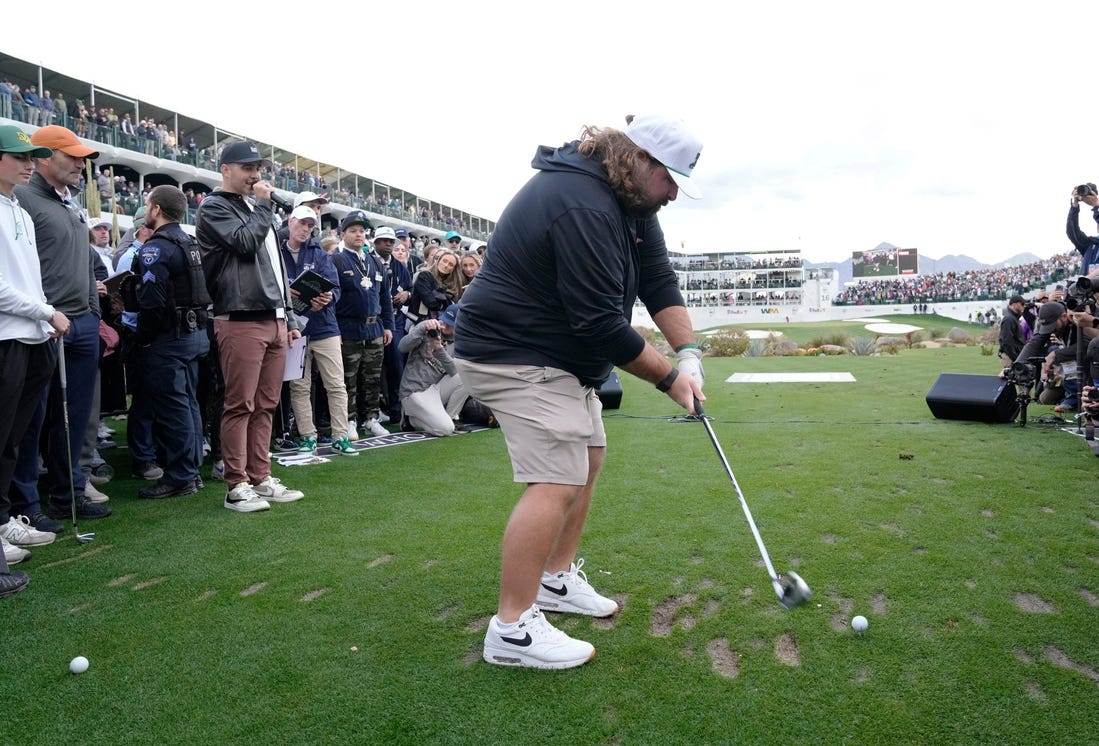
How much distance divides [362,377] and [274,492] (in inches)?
120

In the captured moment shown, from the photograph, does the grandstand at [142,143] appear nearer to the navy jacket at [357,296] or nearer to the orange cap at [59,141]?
the navy jacket at [357,296]

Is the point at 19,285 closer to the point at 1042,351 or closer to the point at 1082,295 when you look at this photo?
the point at 1082,295

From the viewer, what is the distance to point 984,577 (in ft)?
10.2

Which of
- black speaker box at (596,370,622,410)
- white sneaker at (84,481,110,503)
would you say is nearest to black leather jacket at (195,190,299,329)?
white sneaker at (84,481,110,503)

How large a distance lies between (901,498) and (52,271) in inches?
218

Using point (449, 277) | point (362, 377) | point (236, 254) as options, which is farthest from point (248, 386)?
point (449, 277)

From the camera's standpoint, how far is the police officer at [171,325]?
4902 millimetres

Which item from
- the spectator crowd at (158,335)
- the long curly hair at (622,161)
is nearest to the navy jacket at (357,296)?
the spectator crowd at (158,335)

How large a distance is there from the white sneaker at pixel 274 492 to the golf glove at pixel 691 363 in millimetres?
3248

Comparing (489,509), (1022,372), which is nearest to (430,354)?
(489,509)

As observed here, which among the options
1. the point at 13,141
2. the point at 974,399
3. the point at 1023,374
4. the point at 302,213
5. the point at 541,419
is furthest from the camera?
the point at 974,399

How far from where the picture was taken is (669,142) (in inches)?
93.0

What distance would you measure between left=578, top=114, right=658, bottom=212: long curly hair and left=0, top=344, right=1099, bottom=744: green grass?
168 centimetres

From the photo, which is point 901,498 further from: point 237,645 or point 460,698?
point 237,645
